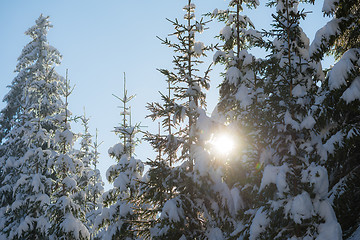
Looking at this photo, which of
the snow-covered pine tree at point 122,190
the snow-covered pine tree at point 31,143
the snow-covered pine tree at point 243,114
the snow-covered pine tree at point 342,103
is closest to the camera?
the snow-covered pine tree at point 342,103

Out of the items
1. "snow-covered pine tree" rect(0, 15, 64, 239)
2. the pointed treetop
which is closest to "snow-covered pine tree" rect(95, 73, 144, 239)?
"snow-covered pine tree" rect(0, 15, 64, 239)

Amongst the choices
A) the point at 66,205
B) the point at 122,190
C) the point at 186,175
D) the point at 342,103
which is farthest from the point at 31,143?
the point at 342,103

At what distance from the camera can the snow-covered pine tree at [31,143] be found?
1560 centimetres

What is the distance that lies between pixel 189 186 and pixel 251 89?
5.20 meters

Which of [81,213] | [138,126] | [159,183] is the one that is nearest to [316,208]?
[159,183]

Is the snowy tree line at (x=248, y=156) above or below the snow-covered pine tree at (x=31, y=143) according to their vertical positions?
below

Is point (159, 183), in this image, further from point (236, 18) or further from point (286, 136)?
point (236, 18)

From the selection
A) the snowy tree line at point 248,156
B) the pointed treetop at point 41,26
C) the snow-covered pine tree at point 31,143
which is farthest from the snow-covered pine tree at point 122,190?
the pointed treetop at point 41,26

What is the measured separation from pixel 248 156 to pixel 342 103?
3.64 metres

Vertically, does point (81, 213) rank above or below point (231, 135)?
above

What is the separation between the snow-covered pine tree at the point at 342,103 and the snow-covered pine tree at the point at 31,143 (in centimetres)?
1263

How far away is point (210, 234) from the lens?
8727mm

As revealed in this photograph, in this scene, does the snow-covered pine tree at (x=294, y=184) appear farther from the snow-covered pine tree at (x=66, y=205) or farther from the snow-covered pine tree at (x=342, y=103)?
the snow-covered pine tree at (x=66, y=205)

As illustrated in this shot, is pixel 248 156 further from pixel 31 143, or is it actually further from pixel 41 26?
pixel 41 26
